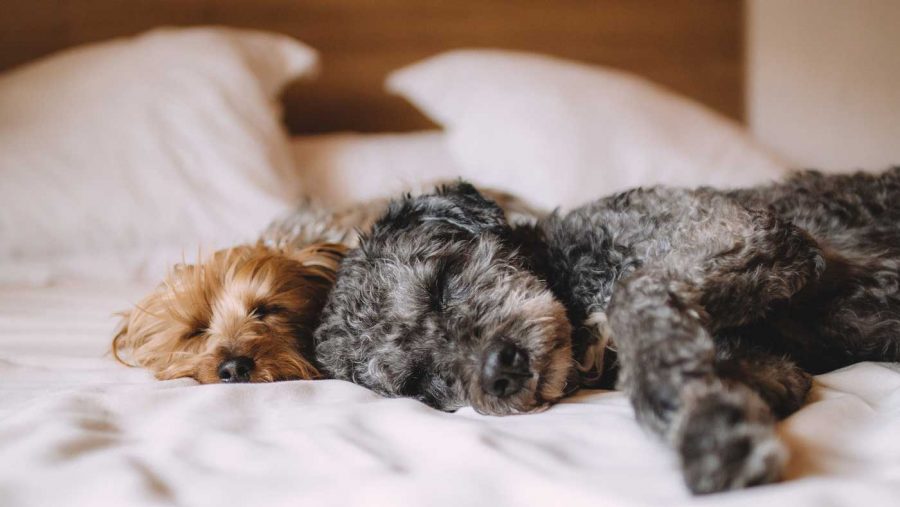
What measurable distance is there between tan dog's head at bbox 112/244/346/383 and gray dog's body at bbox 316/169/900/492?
0.15 m

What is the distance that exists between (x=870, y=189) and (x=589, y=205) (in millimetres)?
835

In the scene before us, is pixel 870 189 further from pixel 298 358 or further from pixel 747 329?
pixel 298 358

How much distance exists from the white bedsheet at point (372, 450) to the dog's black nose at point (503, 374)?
0.07 meters

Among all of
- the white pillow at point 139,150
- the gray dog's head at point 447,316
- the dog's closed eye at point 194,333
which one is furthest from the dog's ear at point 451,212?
the white pillow at point 139,150

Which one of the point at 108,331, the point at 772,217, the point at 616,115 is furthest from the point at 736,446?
the point at 616,115

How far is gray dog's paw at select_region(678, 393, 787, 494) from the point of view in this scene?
3.19 ft

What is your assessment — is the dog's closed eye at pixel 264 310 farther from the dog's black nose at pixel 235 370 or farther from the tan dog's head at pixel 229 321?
the dog's black nose at pixel 235 370

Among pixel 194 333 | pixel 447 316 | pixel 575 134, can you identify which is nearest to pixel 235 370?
pixel 194 333

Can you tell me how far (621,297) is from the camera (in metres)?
1.42

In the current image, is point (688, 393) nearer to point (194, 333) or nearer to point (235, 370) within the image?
point (235, 370)

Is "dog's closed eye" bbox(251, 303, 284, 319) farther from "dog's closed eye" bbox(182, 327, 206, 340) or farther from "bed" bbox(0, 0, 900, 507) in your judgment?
"bed" bbox(0, 0, 900, 507)

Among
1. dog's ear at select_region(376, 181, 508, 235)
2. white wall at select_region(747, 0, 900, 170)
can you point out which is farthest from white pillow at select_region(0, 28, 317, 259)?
white wall at select_region(747, 0, 900, 170)

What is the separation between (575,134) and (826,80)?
6.20ft

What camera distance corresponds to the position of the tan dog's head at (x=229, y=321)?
1.84 m
